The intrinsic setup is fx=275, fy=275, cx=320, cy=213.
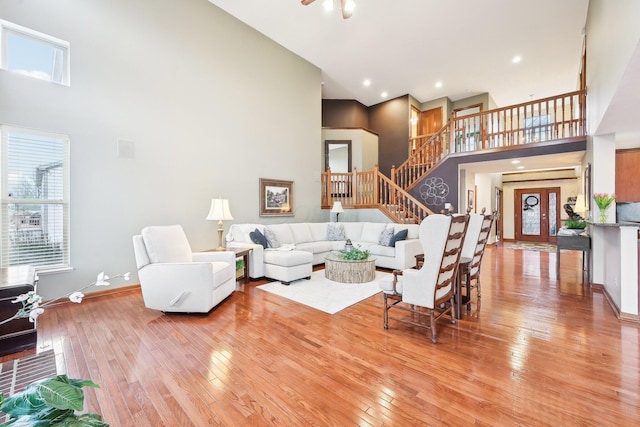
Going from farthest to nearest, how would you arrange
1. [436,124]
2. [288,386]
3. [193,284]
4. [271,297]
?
1. [436,124]
2. [271,297]
3. [193,284]
4. [288,386]

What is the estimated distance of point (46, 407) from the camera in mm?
688

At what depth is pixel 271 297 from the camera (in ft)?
12.5

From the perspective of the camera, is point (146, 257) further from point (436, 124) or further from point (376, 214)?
point (436, 124)

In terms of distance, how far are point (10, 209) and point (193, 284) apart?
241cm

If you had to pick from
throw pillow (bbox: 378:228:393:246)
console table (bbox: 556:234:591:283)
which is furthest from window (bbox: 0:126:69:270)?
console table (bbox: 556:234:591:283)

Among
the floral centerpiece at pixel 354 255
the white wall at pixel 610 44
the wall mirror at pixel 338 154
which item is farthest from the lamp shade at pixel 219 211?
the wall mirror at pixel 338 154

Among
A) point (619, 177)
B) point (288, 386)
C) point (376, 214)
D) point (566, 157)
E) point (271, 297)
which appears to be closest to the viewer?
point (288, 386)

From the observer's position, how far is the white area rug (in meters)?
3.48

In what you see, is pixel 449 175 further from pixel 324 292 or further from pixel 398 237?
pixel 324 292

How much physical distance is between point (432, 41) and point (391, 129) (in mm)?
3346

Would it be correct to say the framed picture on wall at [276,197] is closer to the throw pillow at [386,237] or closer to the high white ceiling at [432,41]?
the throw pillow at [386,237]

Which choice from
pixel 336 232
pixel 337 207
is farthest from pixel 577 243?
pixel 337 207

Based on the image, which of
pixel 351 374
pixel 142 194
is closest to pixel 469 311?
pixel 351 374

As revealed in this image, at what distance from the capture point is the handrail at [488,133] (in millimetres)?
5844
